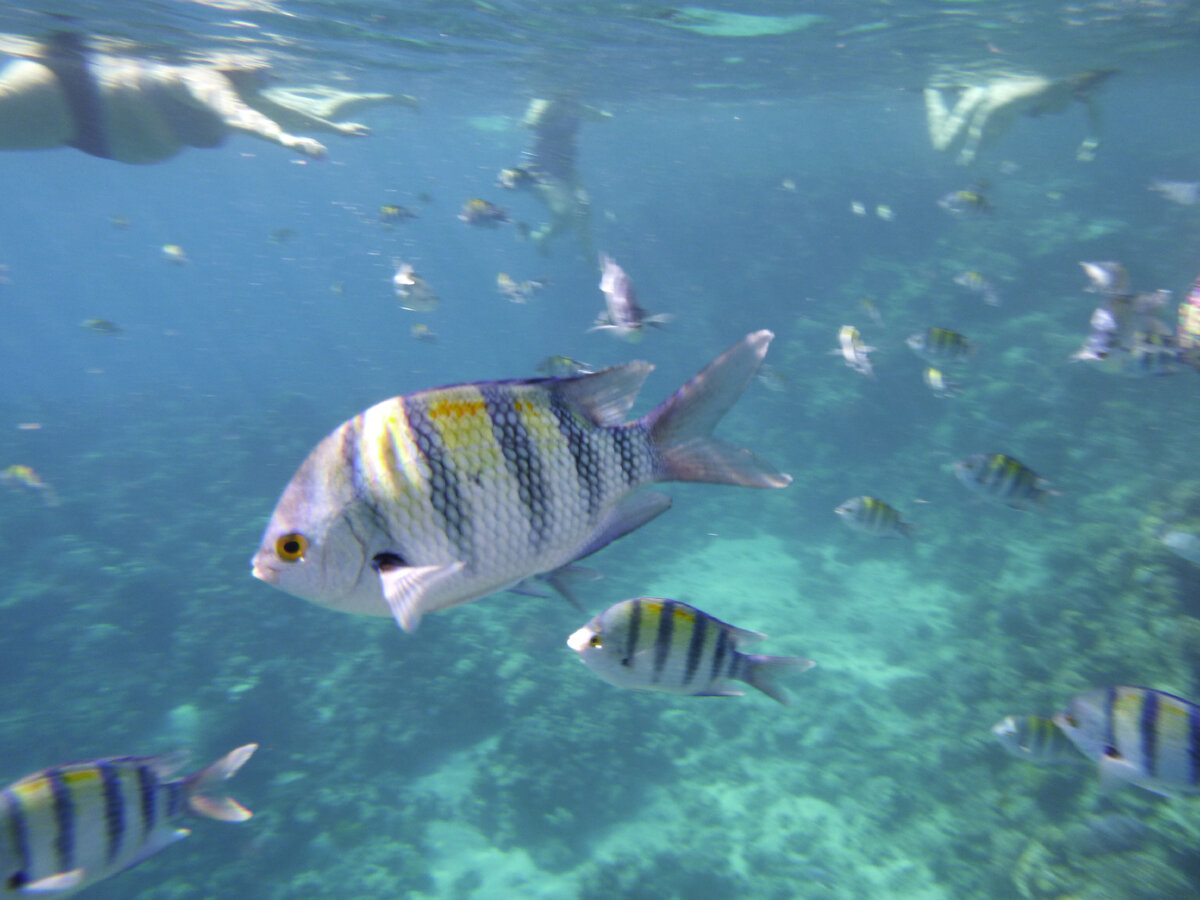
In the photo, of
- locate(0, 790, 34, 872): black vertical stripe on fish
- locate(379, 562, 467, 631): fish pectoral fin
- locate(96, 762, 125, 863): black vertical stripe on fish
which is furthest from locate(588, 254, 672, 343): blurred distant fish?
locate(0, 790, 34, 872): black vertical stripe on fish

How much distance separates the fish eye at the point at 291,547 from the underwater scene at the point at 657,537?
0.02 m

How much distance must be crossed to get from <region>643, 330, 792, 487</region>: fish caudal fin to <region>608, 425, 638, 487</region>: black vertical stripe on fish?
0.07m

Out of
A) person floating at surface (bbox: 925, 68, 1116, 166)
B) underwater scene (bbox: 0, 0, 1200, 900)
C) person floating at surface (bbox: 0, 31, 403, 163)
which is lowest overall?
underwater scene (bbox: 0, 0, 1200, 900)

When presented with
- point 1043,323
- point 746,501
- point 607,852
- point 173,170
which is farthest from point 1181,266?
point 173,170

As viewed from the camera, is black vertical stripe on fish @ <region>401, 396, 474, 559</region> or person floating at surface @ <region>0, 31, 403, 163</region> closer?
black vertical stripe on fish @ <region>401, 396, 474, 559</region>

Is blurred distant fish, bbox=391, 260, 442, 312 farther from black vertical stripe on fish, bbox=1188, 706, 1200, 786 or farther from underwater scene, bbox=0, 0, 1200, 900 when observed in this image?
black vertical stripe on fish, bbox=1188, 706, 1200, 786

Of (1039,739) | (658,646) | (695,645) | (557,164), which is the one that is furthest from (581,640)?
(557,164)

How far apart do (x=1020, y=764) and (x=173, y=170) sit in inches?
3230

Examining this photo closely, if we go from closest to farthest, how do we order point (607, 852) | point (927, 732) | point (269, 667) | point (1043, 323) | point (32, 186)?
point (607, 852), point (927, 732), point (269, 667), point (1043, 323), point (32, 186)

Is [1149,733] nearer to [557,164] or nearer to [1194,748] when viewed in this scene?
[1194,748]

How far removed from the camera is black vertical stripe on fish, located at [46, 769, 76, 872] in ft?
8.78

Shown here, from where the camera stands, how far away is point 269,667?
34.0ft

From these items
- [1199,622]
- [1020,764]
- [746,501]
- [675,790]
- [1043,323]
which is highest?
[1043,323]

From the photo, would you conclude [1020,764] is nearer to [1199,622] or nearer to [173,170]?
[1199,622]
